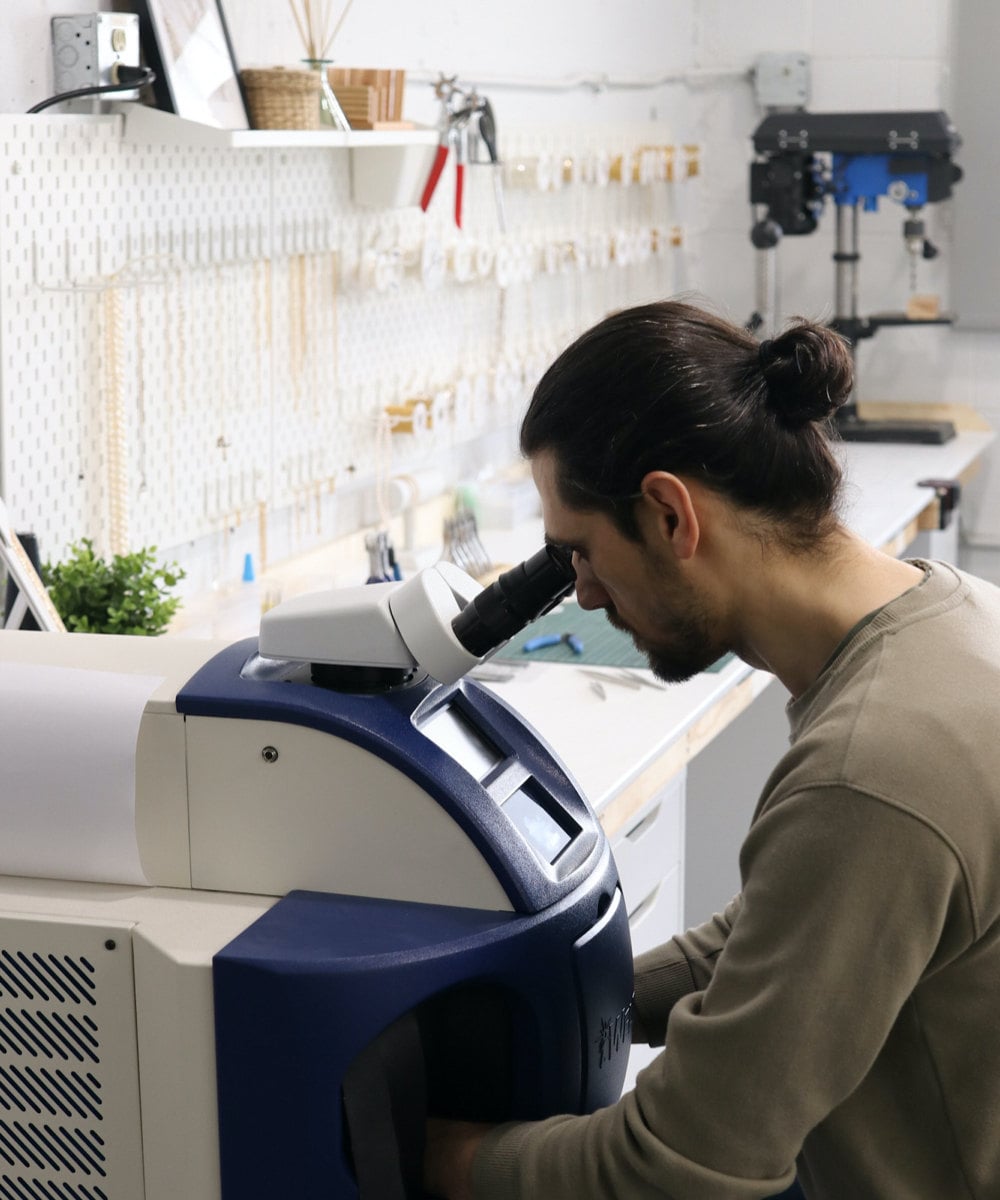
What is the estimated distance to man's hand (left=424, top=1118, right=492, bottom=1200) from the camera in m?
1.22

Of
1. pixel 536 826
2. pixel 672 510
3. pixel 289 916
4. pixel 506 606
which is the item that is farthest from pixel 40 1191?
pixel 672 510

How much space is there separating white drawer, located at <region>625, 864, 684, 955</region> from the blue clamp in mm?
389

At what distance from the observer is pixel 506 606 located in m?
1.27

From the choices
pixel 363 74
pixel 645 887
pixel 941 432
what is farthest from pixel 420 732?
pixel 941 432

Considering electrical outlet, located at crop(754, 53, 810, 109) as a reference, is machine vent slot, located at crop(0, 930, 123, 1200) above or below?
below

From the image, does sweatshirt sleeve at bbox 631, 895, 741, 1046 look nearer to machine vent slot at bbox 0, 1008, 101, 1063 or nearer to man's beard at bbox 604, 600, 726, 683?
man's beard at bbox 604, 600, 726, 683

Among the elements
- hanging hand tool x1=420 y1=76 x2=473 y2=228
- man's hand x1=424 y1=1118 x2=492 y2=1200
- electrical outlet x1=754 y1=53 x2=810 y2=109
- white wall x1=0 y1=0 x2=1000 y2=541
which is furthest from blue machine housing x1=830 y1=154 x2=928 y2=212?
man's hand x1=424 y1=1118 x2=492 y2=1200

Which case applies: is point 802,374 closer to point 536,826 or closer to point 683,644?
point 683,644

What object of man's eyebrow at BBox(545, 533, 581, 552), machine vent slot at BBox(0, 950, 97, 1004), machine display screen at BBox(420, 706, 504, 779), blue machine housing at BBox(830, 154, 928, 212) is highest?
blue machine housing at BBox(830, 154, 928, 212)

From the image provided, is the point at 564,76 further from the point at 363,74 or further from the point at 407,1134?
the point at 407,1134

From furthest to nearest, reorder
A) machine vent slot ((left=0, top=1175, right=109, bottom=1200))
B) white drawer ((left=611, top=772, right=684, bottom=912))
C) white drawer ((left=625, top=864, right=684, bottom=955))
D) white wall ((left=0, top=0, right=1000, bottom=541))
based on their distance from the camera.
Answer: white wall ((left=0, top=0, right=1000, bottom=541)), white drawer ((left=625, top=864, right=684, bottom=955)), white drawer ((left=611, top=772, right=684, bottom=912)), machine vent slot ((left=0, top=1175, right=109, bottom=1200))

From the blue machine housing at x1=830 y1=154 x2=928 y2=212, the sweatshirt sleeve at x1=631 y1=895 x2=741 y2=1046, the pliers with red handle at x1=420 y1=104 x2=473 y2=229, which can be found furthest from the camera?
the blue machine housing at x1=830 y1=154 x2=928 y2=212

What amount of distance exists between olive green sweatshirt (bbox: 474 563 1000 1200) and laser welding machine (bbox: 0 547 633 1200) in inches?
3.9

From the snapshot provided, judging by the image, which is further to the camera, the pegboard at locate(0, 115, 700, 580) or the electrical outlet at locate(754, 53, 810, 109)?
the electrical outlet at locate(754, 53, 810, 109)
